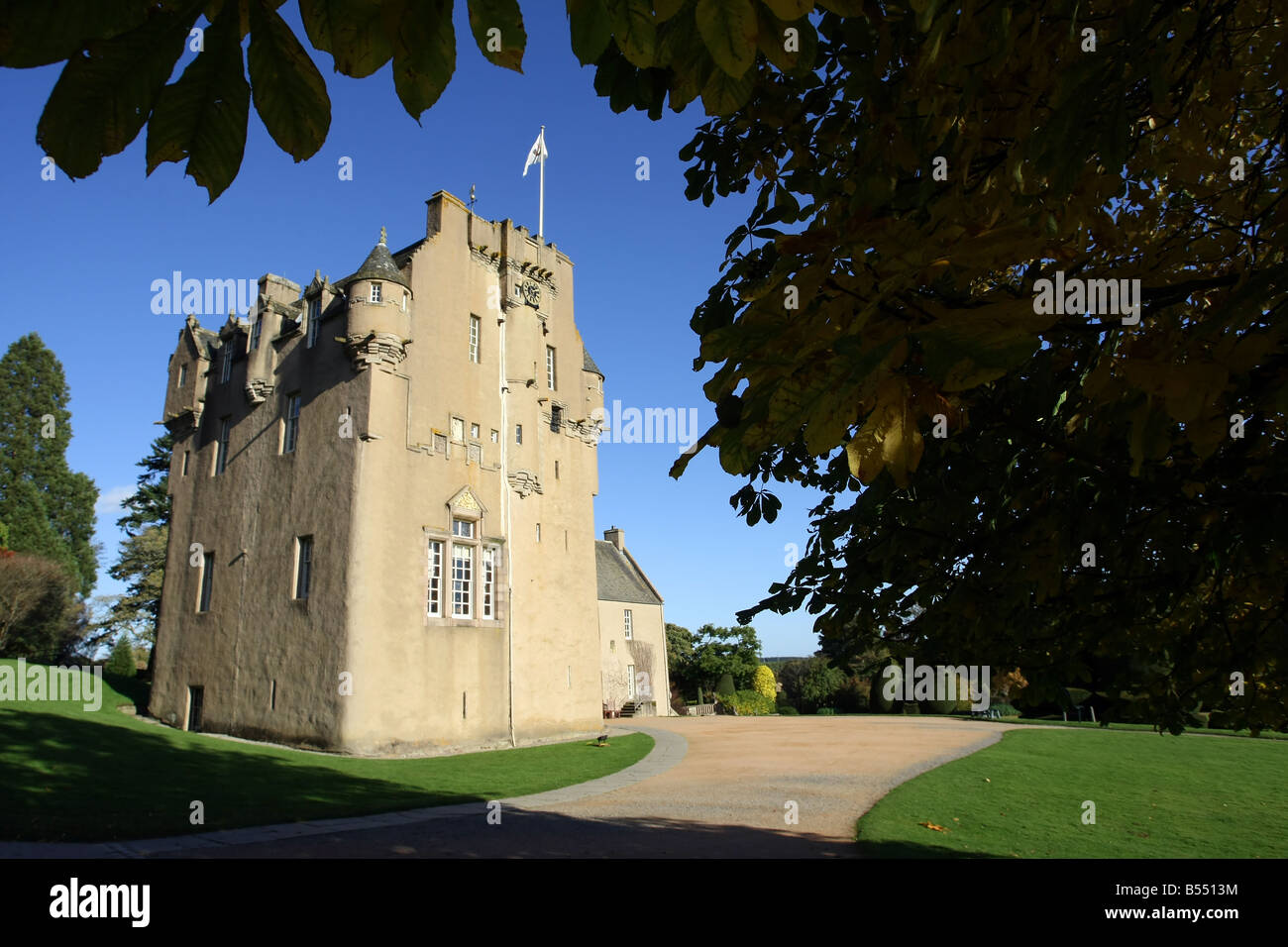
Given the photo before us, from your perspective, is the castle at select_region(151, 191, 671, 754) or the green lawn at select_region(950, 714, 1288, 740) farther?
the green lawn at select_region(950, 714, 1288, 740)

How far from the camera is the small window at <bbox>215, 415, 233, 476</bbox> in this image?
1026 inches

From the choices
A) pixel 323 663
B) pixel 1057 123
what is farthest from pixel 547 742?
pixel 1057 123

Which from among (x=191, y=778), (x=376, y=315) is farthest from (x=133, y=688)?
(x=376, y=315)

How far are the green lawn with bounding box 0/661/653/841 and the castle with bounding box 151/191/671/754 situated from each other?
215cm

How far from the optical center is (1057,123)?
2234 millimetres

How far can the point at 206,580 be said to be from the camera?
2522 cm

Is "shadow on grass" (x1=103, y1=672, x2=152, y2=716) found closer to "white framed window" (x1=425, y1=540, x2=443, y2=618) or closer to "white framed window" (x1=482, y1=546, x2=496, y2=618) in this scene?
"white framed window" (x1=425, y1=540, x2=443, y2=618)

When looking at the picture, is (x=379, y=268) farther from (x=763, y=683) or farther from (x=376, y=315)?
(x=763, y=683)

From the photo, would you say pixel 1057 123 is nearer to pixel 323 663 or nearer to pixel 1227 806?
pixel 1227 806

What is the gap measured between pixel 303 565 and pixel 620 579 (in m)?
27.2

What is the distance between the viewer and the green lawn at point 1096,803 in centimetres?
890

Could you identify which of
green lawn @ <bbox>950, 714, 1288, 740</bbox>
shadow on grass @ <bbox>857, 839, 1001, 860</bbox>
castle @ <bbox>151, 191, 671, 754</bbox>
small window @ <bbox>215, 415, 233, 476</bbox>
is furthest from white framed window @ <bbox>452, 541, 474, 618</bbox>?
green lawn @ <bbox>950, 714, 1288, 740</bbox>

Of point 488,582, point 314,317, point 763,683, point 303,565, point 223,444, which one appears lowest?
point 763,683

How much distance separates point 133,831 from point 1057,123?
11757mm
